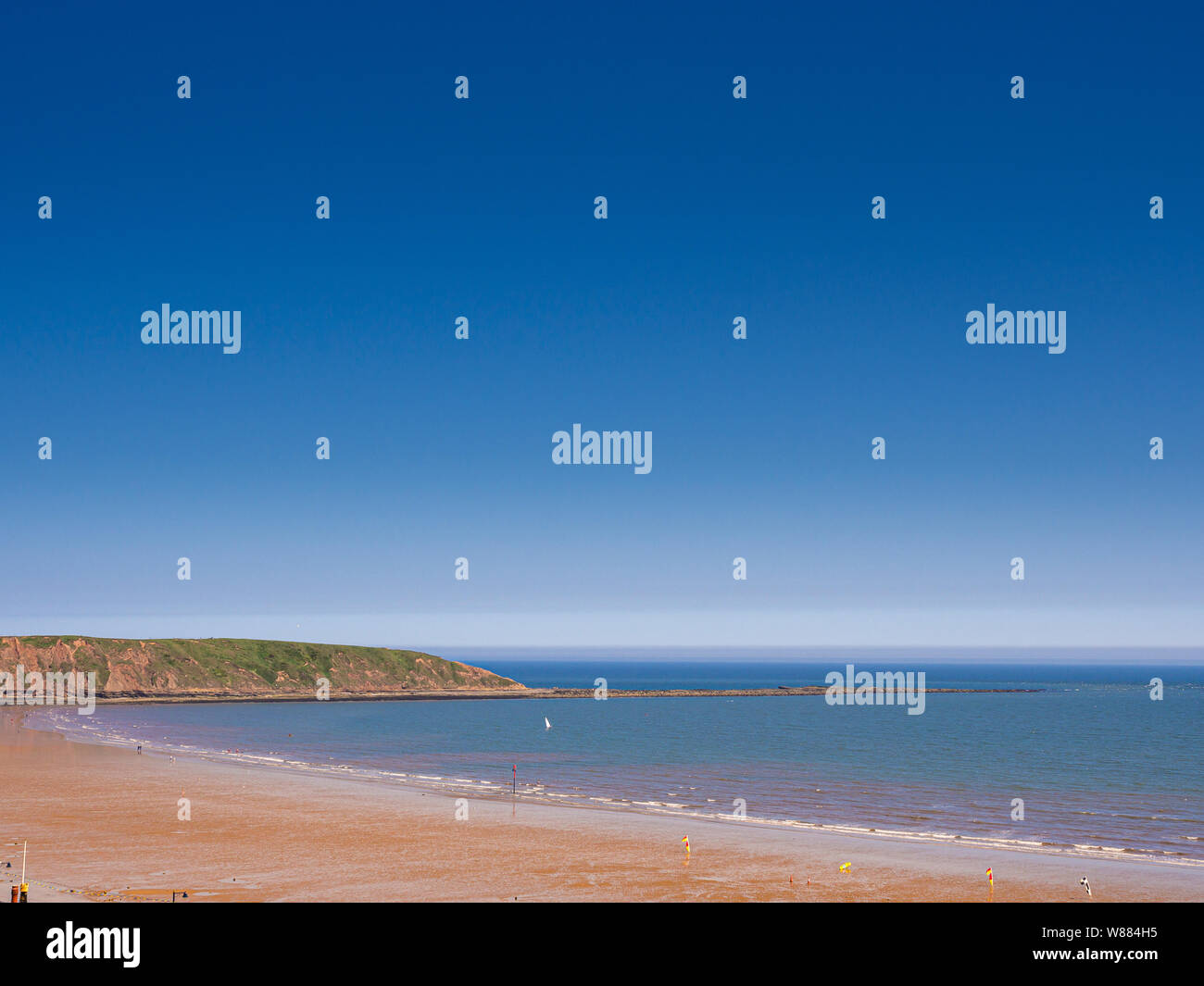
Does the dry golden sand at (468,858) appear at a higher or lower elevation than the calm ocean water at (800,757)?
A: higher

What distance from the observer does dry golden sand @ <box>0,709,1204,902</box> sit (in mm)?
31625

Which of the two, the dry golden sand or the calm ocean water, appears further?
the calm ocean water

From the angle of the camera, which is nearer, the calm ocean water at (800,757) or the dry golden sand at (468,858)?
the dry golden sand at (468,858)

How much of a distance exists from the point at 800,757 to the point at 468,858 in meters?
50.7

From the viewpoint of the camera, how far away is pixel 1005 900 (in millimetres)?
30406

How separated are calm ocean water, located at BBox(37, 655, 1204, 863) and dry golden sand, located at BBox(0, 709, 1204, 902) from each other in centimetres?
594

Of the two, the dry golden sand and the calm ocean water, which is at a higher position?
Answer: the dry golden sand

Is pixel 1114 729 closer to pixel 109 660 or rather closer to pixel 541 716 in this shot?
pixel 541 716

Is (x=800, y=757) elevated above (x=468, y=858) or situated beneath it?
situated beneath

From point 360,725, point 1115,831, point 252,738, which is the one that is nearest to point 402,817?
point 1115,831

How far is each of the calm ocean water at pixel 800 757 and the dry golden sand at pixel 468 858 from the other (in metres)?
5.94

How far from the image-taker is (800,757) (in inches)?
3265

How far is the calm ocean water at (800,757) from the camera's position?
4997 cm

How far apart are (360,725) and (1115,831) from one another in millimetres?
97221
